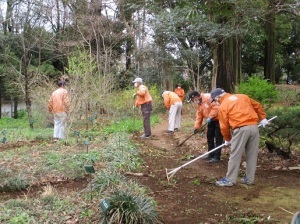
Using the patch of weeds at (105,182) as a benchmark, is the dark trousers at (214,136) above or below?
above

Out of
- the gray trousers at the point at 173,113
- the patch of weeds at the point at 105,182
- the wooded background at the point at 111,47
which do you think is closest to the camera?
the patch of weeds at the point at 105,182

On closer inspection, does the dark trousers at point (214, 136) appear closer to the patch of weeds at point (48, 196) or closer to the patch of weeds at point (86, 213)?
the patch of weeds at point (48, 196)

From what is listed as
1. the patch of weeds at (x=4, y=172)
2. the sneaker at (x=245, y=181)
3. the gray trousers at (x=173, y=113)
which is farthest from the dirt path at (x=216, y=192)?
the gray trousers at (x=173, y=113)

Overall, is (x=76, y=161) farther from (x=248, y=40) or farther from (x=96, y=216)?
(x=248, y=40)

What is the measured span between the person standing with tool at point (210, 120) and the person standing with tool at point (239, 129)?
5.42 feet

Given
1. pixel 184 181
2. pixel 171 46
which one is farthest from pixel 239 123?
pixel 171 46

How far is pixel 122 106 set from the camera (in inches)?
717

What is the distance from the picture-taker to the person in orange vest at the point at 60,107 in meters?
9.95

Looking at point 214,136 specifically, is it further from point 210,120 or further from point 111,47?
point 111,47

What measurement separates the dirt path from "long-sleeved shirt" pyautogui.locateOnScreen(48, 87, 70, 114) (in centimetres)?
256

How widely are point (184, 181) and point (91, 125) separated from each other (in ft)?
27.7

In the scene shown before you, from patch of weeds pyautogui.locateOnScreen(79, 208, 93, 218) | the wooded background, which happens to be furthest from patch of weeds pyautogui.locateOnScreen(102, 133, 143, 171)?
the wooded background

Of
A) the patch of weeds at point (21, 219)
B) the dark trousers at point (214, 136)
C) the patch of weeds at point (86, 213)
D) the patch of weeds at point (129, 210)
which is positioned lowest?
the patch of weeds at point (86, 213)

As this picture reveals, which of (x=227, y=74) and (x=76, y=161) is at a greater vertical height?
(x=227, y=74)
